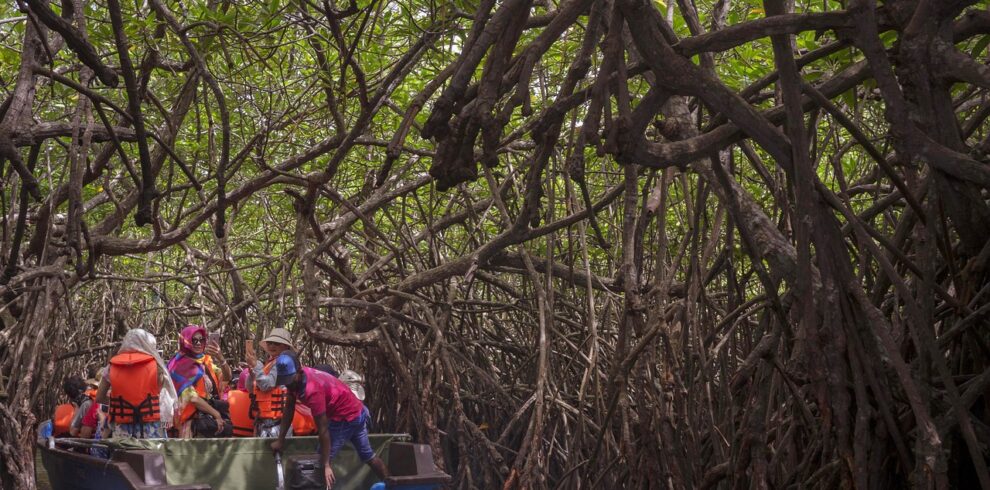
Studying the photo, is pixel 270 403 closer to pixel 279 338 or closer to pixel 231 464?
pixel 231 464

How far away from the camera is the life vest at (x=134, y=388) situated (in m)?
6.56

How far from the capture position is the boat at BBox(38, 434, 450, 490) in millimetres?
6020

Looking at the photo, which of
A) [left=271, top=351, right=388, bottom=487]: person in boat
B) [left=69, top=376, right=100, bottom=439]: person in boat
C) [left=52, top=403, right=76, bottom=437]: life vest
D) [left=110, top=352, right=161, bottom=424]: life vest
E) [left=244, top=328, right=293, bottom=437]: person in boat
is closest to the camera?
[left=271, top=351, right=388, bottom=487]: person in boat

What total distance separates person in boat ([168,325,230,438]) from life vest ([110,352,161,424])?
0.50 metres

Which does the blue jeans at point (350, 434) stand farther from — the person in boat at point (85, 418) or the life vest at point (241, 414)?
the person in boat at point (85, 418)

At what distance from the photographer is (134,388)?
6594 millimetres

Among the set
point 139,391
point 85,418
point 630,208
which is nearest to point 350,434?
point 139,391

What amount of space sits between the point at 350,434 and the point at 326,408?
0.31m

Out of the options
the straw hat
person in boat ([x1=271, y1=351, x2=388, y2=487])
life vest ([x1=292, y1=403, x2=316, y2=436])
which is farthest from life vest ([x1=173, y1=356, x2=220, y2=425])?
person in boat ([x1=271, y1=351, x2=388, y2=487])

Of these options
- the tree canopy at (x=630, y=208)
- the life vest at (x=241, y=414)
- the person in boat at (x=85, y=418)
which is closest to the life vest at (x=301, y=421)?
the life vest at (x=241, y=414)

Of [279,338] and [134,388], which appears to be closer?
[279,338]

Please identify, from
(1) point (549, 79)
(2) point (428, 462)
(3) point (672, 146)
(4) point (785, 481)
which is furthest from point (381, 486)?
(3) point (672, 146)

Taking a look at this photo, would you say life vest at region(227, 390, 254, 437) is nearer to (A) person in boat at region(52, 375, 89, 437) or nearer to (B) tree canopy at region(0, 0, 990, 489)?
(B) tree canopy at region(0, 0, 990, 489)

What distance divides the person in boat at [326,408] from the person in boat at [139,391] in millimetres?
859
